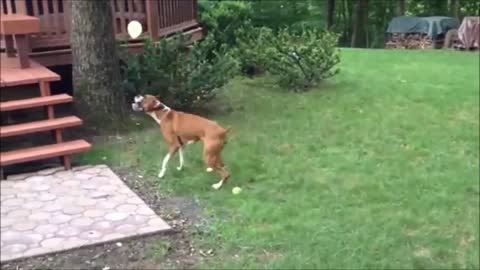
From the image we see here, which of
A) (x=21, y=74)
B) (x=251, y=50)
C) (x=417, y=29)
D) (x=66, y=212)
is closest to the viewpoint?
(x=66, y=212)

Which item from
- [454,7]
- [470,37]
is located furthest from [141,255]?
[454,7]

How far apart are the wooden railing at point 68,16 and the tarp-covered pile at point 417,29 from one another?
543cm

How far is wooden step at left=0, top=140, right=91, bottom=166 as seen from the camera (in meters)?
3.81

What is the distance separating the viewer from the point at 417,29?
1278 cm

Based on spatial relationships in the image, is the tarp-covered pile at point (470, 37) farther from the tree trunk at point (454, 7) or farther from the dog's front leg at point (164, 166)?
the tree trunk at point (454, 7)

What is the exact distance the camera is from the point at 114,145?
14.7 feet

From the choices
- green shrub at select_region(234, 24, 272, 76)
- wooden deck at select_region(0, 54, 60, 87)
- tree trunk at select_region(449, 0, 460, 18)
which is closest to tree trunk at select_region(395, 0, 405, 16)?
tree trunk at select_region(449, 0, 460, 18)

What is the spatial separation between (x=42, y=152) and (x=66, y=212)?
0.75 m

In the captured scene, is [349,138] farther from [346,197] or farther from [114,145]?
[114,145]

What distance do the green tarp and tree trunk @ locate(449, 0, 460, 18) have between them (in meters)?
0.10

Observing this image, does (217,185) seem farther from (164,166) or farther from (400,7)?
(400,7)

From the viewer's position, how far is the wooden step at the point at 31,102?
13.0ft

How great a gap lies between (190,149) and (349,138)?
41.8 inches

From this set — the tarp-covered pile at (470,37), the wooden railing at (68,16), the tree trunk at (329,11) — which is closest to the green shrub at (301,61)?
the wooden railing at (68,16)
